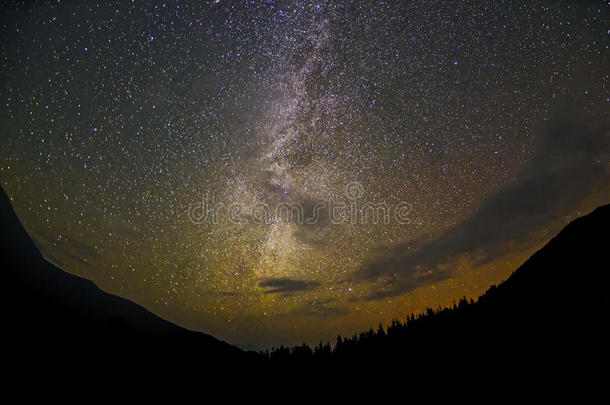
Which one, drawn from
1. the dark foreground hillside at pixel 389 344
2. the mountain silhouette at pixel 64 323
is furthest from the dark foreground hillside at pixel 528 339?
the mountain silhouette at pixel 64 323

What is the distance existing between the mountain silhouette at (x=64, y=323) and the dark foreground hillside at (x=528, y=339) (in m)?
58.9

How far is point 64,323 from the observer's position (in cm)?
6894

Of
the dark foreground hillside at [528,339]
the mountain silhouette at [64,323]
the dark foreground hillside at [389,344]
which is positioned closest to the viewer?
the dark foreground hillside at [528,339]

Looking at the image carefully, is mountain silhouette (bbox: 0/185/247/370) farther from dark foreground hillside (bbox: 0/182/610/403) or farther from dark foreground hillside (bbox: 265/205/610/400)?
dark foreground hillside (bbox: 265/205/610/400)

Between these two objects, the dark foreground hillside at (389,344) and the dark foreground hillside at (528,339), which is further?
the dark foreground hillside at (389,344)

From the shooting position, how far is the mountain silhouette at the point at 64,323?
56844mm

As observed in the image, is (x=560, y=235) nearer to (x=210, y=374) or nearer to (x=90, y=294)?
(x=210, y=374)

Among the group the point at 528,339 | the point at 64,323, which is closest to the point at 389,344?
the point at 528,339

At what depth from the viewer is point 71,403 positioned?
4419 centimetres

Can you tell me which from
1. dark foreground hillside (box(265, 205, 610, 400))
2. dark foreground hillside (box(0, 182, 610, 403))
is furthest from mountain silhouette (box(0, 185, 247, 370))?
dark foreground hillside (box(265, 205, 610, 400))

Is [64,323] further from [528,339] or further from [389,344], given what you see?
[528,339]

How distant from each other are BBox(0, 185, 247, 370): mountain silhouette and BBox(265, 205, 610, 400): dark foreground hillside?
58914 mm

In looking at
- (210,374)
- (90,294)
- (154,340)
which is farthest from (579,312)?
(90,294)

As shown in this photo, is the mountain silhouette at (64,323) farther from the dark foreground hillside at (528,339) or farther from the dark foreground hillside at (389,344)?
the dark foreground hillside at (528,339)
